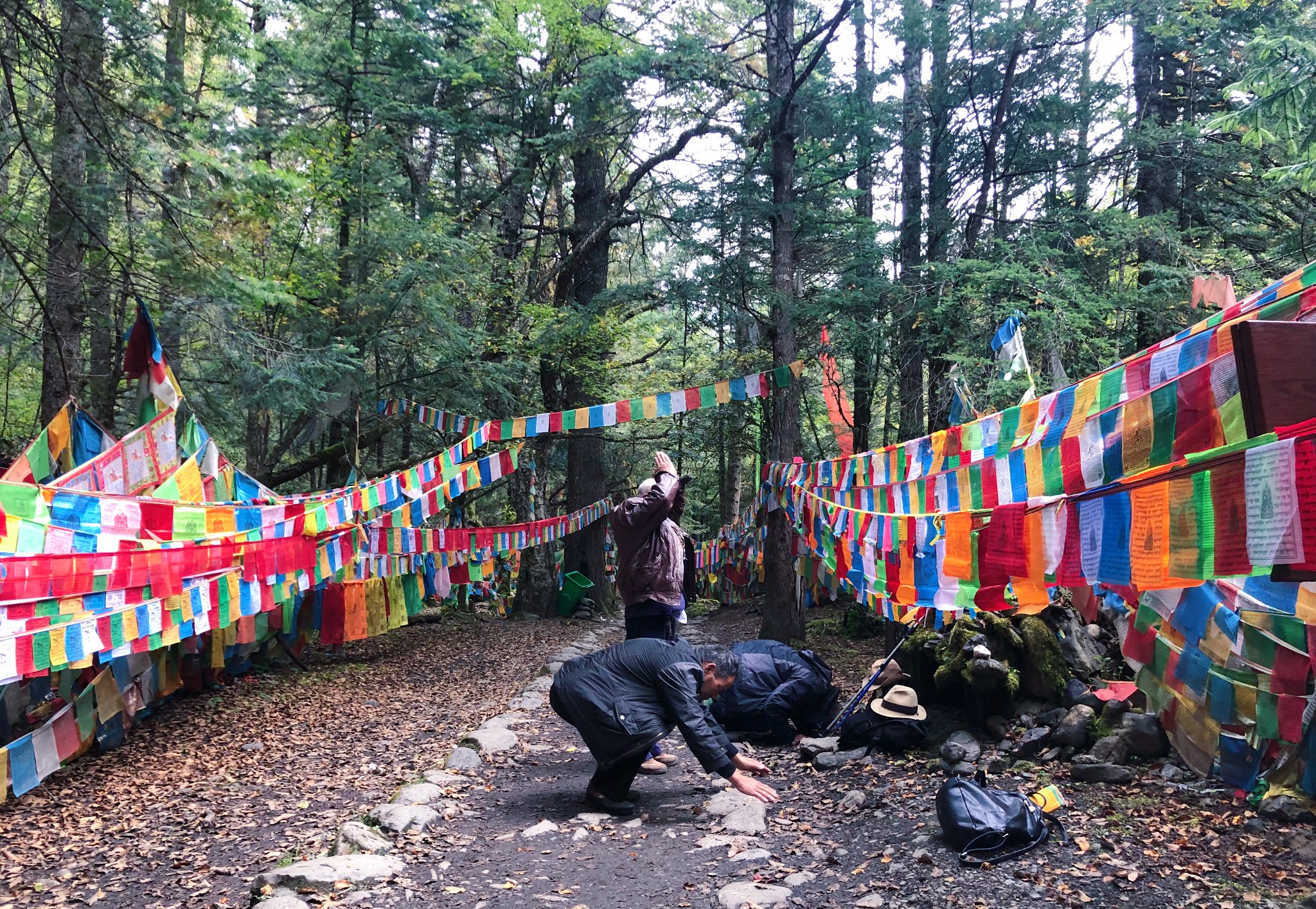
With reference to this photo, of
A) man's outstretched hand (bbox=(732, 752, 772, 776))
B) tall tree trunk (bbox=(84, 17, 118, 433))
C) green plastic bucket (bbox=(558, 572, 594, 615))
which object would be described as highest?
tall tree trunk (bbox=(84, 17, 118, 433))

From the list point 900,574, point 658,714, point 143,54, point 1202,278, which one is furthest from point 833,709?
point 143,54

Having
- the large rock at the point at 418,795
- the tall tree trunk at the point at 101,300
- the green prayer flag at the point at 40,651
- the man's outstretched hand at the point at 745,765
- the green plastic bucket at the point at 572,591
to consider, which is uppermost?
the tall tree trunk at the point at 101,300

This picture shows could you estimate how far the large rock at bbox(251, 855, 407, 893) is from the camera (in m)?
3.30

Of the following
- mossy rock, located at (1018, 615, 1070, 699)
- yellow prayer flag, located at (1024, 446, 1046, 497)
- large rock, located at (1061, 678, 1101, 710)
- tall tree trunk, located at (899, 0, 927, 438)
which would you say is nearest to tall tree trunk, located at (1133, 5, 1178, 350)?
tall tree trunk, located at (899, 0, 927, 438)

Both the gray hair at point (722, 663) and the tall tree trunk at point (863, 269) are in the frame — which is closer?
the gray hair at point (722, 663)

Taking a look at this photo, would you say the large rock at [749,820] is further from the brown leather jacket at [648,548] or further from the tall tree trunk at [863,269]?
the tall tree trunk at [863,269]

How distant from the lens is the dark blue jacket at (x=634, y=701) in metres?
4.04

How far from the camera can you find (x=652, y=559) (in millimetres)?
5121

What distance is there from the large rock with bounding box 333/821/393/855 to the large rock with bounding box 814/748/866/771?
8.66 ft

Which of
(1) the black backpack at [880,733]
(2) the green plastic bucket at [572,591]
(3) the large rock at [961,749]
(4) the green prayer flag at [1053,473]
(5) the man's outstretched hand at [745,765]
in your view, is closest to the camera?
(4) the green prayer flag at [1053,473]

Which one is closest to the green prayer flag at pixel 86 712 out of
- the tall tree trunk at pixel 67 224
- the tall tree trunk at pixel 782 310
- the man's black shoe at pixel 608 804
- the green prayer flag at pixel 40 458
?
the green prayer flag at pixel 40 458

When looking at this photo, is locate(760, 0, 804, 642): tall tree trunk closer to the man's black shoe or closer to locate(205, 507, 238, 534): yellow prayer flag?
the man's black shoe

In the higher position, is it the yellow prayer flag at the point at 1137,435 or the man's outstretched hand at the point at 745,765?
the yellow prayer flag at the point at 1137,435

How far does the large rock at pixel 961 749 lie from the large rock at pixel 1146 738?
77 centimetres
